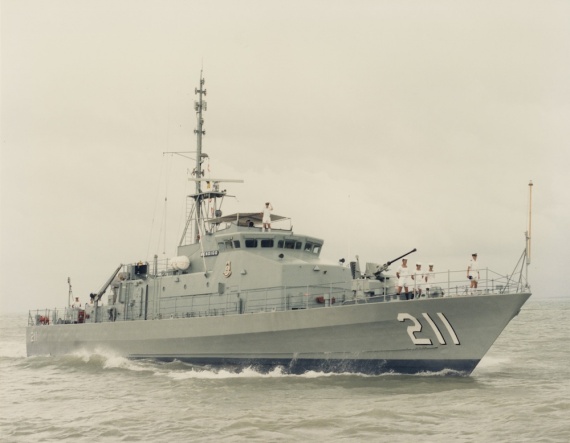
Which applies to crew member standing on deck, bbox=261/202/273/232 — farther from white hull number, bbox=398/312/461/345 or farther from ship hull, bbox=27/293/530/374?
white hull number, bbox=398/312/461/345

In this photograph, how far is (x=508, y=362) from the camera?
868 inches

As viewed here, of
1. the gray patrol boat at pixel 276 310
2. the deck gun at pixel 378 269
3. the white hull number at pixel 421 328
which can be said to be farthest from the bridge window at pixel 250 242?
the white hull number at pixel 421 328

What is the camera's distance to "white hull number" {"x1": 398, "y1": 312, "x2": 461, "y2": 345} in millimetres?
16172

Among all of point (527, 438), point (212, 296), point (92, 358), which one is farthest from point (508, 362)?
point (92, 358)

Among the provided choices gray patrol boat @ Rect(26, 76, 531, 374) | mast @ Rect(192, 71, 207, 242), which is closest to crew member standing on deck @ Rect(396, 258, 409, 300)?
gray patrol boat @ Rect(26, 76, 531, 374)

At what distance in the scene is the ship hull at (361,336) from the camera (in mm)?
16047

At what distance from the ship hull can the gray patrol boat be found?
1.1 inches

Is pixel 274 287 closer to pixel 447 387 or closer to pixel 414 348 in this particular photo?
pixel 414 348

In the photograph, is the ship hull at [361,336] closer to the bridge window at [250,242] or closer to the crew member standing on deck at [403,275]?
the crew member standing on deck at [403,275]

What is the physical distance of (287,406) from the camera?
13.7 m

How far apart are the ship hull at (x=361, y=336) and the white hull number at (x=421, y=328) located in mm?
26

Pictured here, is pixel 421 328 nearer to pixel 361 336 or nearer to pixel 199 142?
pixel 361 336

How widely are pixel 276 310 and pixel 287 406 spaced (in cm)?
497

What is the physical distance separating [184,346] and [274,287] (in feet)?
12.9
